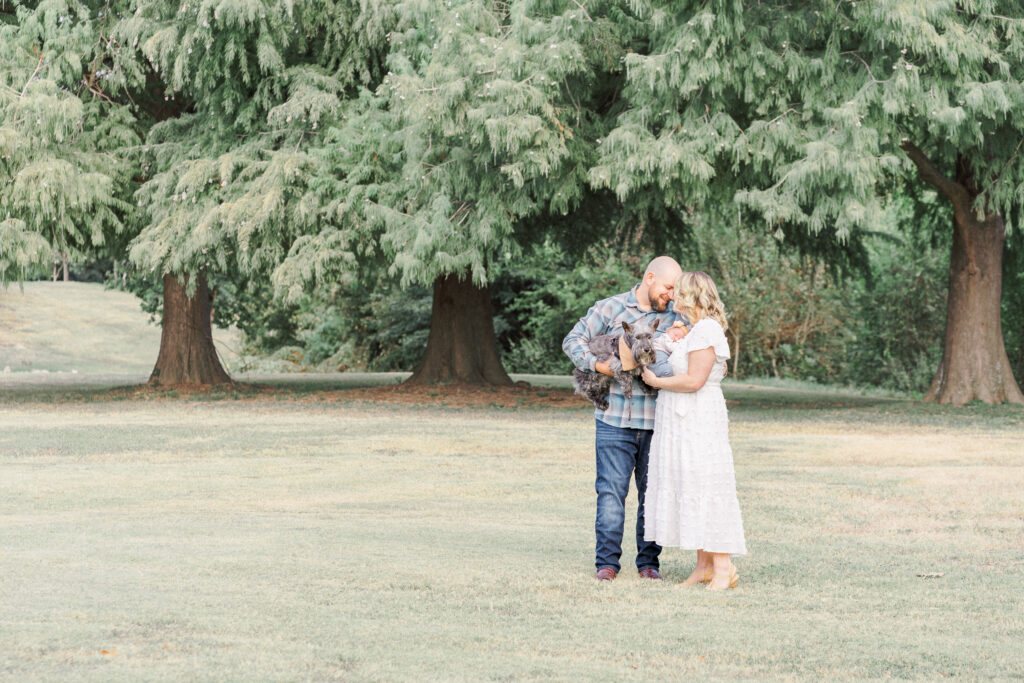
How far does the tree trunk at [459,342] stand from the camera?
2622 cm

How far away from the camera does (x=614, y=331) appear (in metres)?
7.29

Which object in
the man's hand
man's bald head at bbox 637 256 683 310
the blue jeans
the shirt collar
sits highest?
man's bald head at bbox 637 256 683 310

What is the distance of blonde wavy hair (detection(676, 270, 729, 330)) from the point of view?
704cm

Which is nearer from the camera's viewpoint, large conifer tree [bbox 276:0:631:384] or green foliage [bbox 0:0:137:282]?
large conifer tree [bbox 276:0:631:384]

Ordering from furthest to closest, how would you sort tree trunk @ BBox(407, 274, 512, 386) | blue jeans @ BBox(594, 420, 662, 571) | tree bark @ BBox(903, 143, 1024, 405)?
tree trunk @ BBox(407, 274, 512, 386)
tree bark @ BBox(903, 143, 1024, 405)
blue jeans @ BBox(594, 420, 662, 571)

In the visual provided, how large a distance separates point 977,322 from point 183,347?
15017 mm

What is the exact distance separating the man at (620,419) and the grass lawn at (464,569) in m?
0.26

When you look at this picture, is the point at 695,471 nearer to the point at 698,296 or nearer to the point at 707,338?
the point at 707,338

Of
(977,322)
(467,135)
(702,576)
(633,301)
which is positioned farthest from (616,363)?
(977,322)

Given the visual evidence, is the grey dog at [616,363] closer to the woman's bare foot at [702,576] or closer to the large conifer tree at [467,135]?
the woman's bare foot at [702,576]

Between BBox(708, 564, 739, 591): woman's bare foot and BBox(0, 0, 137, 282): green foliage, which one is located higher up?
BBox(0, 0, 137, 282): green foliage

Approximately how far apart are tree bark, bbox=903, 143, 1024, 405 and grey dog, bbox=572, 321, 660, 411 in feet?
53.4

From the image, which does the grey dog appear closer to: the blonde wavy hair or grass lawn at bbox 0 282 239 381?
the blonde wavy hair

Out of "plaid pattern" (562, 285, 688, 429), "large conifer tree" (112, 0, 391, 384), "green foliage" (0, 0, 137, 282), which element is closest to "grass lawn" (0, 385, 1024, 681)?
"plaid pattern" (562, 285, 688, 429)
